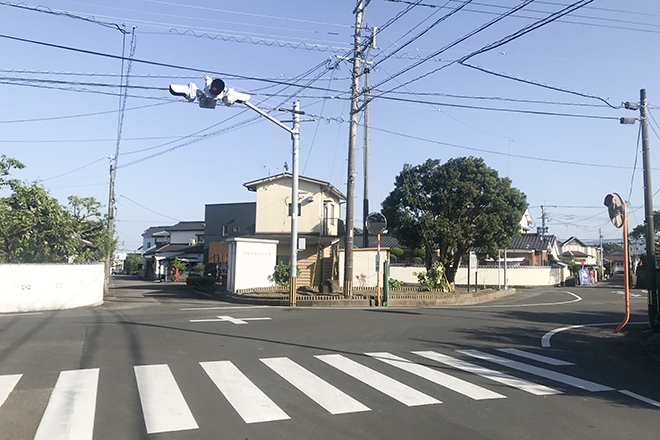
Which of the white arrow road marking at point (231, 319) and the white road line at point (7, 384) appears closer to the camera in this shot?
the white road line at point (7, 384)

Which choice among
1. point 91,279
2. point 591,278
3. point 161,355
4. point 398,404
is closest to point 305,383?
point 398,404

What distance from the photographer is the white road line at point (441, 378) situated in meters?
7.60

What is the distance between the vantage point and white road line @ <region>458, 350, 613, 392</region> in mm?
8258

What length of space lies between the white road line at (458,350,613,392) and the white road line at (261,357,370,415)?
143 inches

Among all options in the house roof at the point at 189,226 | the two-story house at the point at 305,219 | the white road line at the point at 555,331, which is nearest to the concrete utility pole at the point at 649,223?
the white road line at the point at 555,331

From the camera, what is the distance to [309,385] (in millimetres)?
7945

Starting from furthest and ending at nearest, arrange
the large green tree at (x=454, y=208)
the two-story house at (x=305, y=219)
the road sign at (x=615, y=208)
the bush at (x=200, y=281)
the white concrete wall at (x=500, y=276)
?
the white concrete wall at (x=500, y=276) → the bush at (x=200, y=281) → the large green tree at (x=454, y=208) → the two-story house at (x=305, y=219) → the road sign at (x=615, y=208)

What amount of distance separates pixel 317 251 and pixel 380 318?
14874mm

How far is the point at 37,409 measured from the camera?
21.6 feet

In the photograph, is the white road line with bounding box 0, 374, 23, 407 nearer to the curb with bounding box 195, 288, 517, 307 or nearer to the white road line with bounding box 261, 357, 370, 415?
the white road line with bounding box 261, 357, 370, 415

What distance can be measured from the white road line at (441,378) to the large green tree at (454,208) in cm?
2204

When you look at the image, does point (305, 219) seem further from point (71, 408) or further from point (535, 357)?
point (71, 408)

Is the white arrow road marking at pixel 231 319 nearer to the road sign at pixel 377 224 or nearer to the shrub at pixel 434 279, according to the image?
the road sign at pixel 377 224

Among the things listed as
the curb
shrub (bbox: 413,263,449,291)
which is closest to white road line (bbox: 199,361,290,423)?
the curb
